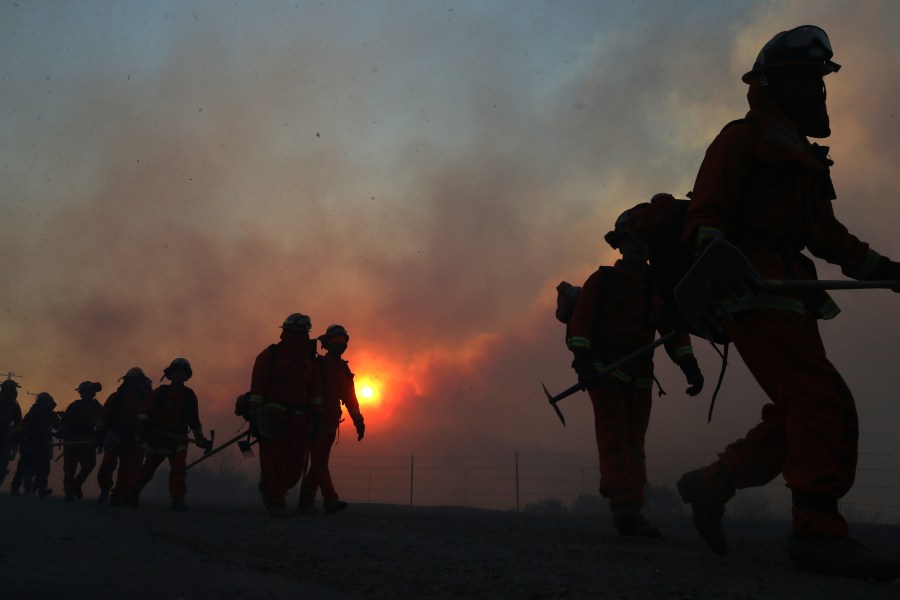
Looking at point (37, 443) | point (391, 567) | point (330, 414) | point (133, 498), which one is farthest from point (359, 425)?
point (37, 443)

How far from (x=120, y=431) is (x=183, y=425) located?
91.3 inches

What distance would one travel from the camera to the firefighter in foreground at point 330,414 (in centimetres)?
924

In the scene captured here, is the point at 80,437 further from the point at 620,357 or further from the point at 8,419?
the point at 620,357

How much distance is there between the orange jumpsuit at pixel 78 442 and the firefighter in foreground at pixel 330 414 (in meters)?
7.08

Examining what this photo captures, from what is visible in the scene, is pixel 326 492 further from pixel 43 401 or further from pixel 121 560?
pixel 43 401

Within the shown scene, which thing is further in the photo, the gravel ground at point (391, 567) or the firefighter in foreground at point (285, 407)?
the firefighter in foreground at point (285, 407)

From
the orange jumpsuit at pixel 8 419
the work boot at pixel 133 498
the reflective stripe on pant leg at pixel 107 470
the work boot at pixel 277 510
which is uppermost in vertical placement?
the orange jumpsuit at pixel 8 419

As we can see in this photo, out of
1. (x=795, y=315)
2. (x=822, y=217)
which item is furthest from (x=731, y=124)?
(x=795, y=315)

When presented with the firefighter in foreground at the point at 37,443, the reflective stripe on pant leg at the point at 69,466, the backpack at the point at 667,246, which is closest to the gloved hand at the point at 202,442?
Answer: the reflective stripe on pant leg at the point at 69,466

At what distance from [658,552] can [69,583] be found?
9.70 ft

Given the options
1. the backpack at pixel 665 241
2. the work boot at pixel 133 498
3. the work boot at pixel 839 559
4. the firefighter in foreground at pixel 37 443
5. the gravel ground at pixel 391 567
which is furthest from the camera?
the firefighter in foreground at pixel 37 443

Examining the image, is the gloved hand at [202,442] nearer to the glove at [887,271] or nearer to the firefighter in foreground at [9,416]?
the firefighter in foreground at [9,416]

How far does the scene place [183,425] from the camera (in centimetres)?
1159

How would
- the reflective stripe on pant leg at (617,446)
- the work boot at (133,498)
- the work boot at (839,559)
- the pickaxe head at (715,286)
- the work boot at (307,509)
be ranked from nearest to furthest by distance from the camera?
the work boot at (839,559) → the pickaxe head at (715,286) → the reflective stripe on pant leg at (617,446) → the work boot at (307,509) → the work boot at (133,498)
